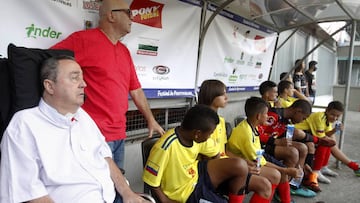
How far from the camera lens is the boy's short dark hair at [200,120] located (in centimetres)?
175

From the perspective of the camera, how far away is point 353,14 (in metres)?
3.80

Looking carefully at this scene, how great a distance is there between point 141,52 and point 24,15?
1.04m

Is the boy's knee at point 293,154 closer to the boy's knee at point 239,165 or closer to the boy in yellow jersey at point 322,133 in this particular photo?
the boy in yellow jersey at point 322,133

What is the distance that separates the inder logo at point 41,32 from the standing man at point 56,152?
598mm

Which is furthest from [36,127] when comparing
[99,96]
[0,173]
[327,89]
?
[327,89]

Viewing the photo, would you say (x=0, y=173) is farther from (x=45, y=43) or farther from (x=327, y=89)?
(x=327, y=89)

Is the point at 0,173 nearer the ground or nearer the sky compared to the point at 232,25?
nearer the ground

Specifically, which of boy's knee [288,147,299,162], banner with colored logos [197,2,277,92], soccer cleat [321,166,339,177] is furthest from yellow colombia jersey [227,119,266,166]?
soccer cleat [321,166,339,177]

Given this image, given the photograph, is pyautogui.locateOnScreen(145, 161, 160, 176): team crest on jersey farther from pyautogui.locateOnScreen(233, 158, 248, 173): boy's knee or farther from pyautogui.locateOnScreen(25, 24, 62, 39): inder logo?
pyautogui.locateOnScreen(25, 24, 62, 39): inder logo

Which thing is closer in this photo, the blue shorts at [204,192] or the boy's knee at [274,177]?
the blue shorts at [204,192]

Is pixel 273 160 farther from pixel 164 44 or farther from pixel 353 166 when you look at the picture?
pixel 353 166

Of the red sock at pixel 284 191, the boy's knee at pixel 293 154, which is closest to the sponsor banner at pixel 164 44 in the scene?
the boy's knee at pixel 293 154

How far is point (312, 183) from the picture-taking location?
128 inches

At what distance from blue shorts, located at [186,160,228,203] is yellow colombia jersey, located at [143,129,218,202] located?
32mm
